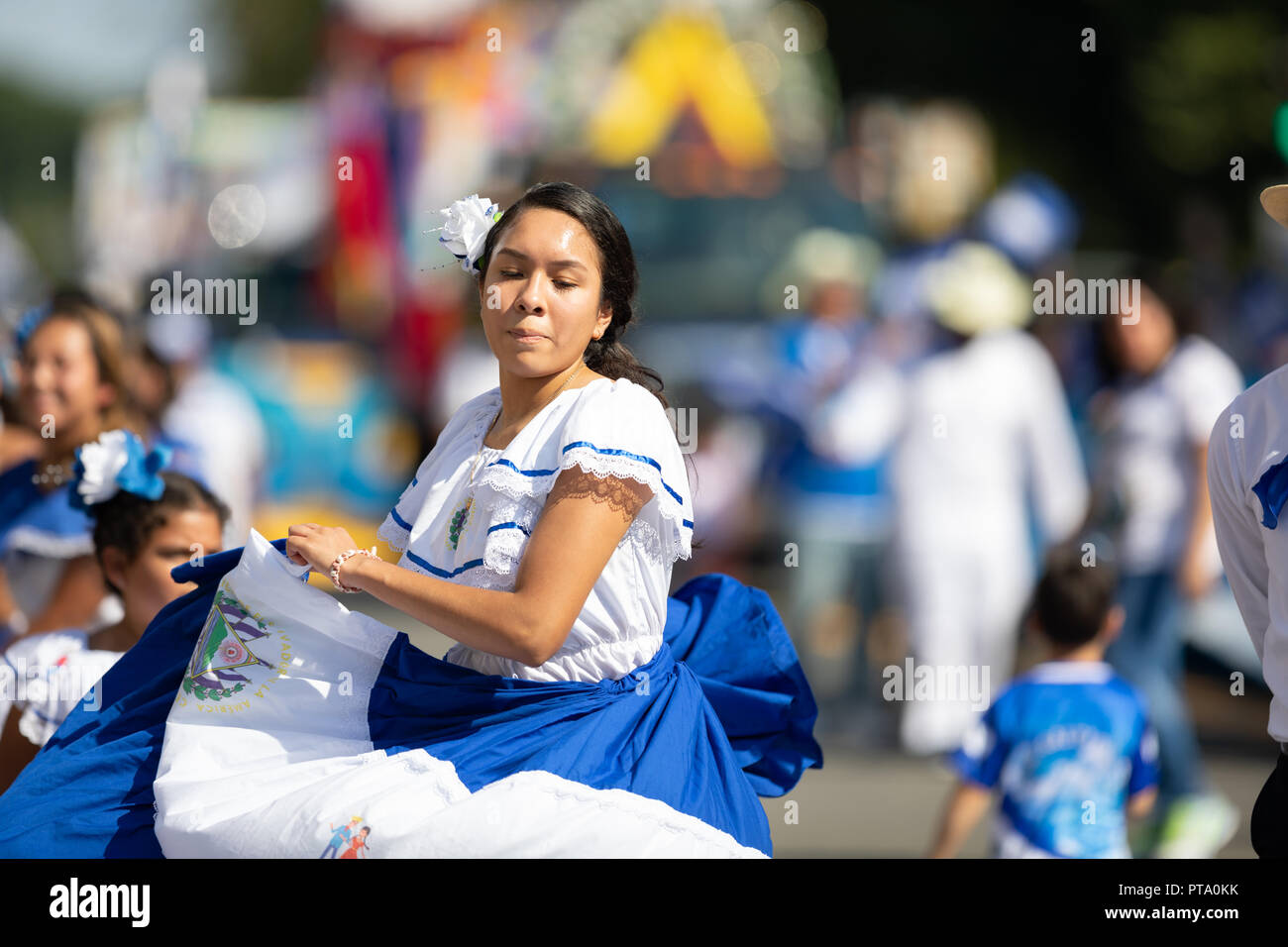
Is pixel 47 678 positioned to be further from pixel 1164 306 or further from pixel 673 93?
pixel 673 93

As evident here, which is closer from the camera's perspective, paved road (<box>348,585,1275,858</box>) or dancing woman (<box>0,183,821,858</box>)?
dancing woman (<box>0,183,821,858</box>)

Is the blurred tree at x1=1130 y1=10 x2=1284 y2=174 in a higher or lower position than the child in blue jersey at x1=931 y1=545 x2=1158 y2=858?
higher

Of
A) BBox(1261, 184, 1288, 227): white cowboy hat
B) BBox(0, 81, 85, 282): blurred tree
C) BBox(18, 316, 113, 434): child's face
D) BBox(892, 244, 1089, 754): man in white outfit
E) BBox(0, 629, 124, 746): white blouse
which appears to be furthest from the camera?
BBox(0, 81, 85, 282): blurred tree

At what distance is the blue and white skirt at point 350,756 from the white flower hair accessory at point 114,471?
0.82m

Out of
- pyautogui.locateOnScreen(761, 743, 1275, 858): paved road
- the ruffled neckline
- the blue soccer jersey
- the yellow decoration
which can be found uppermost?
the yellow decoration

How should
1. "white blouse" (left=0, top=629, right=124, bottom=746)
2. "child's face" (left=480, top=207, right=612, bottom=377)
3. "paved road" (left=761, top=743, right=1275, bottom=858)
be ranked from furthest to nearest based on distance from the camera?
1. "paved road" (left=761, top=743, right=1275, bottom=858)
2. "white blouse" (left=0, top=629, right=124, bottom=746)
3. "child's face" (left=480, top=207, right=612, bottom=377)

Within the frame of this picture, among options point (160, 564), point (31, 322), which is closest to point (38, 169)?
point (31, 322)

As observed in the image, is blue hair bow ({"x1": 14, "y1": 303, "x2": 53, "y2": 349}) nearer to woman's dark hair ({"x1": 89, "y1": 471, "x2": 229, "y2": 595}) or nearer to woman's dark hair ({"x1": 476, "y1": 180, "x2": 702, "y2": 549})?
woman's dark hair ({"x1": 89, "y1": 471, "x2": 229, "y2": 595})

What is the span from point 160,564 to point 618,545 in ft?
4.95

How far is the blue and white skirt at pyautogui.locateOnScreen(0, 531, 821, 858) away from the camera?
248cm

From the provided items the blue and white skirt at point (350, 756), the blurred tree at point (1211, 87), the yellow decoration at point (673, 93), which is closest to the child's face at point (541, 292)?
the blue and white skirt at point (350, 756)

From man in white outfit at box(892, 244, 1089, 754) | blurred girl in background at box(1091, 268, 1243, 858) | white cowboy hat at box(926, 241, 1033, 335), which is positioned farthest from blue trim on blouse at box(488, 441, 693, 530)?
white cowboy hat at box(926, 241, 1033, 335)

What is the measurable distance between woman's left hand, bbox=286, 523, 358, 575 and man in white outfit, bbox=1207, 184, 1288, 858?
1586mm
